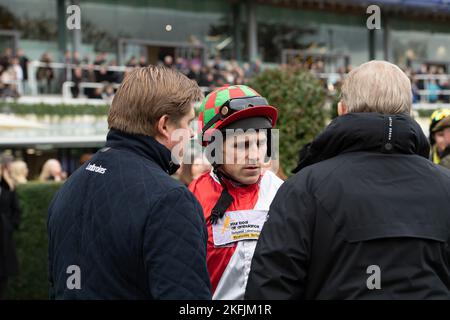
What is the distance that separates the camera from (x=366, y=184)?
2270 mm

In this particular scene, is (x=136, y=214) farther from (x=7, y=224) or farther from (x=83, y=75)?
(x=83, y=75)

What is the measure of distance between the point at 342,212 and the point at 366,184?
0.12 metres

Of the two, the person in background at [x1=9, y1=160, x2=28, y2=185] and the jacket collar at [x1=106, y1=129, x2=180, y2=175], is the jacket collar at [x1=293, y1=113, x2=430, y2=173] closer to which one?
the jacket collar at [x1=106, y1=129, x2=180, y2=175]

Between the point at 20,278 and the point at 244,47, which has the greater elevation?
the point at 244,47

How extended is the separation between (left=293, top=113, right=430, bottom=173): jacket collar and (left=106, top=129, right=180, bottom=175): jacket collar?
1.72 ft

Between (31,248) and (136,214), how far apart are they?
24.2ft

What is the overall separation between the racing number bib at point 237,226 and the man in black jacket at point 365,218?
0.64 m

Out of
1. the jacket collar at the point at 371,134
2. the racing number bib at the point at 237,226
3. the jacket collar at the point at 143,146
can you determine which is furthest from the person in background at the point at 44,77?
the jacket collar at the point at 371,134

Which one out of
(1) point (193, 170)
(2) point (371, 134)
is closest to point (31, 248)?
(1) point (193, 170)

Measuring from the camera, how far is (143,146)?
7.61ft
